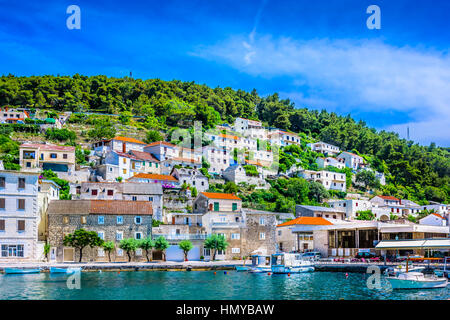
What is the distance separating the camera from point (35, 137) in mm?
86375

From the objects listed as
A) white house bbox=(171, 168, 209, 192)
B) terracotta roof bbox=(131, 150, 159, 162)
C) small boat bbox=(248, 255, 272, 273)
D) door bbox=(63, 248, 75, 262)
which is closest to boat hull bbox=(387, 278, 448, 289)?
small boat bbox=(248, 255, 272, 273)

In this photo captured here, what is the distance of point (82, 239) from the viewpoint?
45.1 m

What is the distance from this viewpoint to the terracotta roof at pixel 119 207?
47.9m

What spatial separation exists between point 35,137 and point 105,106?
38069mm

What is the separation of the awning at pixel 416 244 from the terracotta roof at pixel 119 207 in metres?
24.1

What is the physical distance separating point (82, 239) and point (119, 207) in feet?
17.5

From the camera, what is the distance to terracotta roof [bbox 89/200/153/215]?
4788 centimetres

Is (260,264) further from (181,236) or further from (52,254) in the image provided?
(52,254)

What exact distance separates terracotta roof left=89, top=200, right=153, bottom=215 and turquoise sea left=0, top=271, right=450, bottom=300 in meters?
9.51

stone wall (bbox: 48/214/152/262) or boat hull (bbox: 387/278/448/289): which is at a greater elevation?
stone wall (bbox: 48/214/152/262)

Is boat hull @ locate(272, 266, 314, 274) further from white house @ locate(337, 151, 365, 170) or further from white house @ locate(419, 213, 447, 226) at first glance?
white house @ locate(337, 151, 365, 170)
